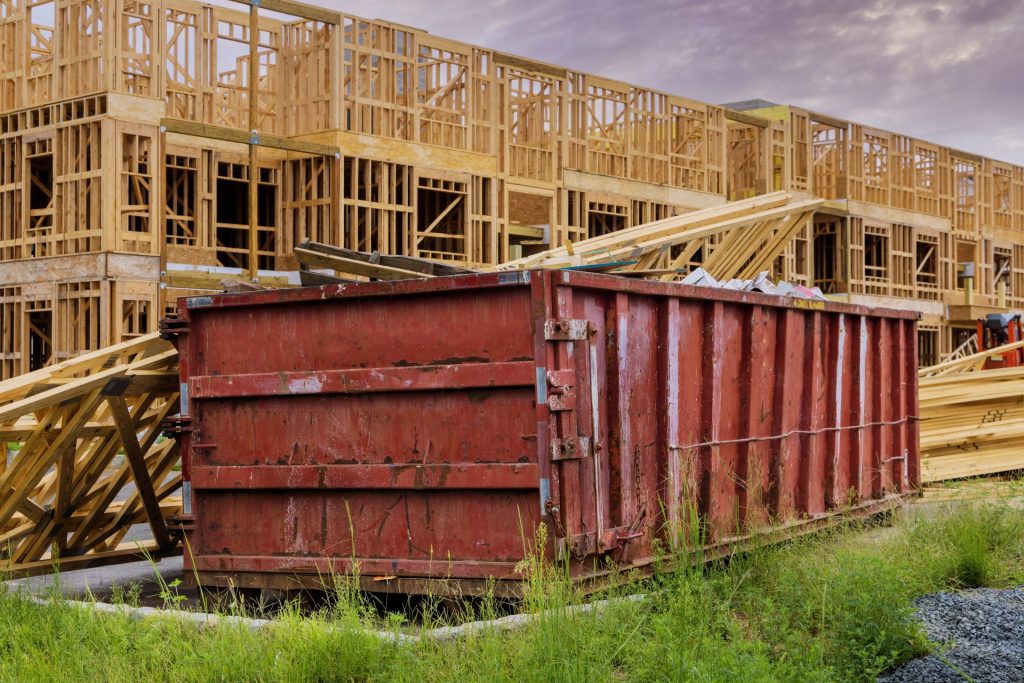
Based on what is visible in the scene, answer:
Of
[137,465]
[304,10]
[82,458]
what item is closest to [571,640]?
[137,465]

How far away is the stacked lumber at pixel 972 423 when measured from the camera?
14.8 metres

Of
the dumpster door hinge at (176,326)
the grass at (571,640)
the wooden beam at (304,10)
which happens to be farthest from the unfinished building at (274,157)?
the grass at (571,640)

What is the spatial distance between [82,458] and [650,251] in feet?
19.1

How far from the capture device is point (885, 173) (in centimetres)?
4469

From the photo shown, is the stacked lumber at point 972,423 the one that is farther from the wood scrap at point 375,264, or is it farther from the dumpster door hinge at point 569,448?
the dumpster door hinge at point 569,448

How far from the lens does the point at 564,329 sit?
277 inches

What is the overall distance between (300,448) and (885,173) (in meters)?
40.5

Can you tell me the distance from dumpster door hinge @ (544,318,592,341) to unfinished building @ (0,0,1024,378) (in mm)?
17642

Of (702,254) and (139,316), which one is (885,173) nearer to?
(702,254)

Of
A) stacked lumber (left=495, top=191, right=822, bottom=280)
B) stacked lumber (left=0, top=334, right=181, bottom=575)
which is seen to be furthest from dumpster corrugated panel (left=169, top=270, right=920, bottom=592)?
stacked lumber (left=495, top=191, right=822, bottom=280)

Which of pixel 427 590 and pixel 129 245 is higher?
pixel 129 245

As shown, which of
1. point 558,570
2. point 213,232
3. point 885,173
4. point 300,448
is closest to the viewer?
point 558,570

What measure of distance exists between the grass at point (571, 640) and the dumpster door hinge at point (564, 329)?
132cm

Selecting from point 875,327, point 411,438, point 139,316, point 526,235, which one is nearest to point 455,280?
point 411,438
